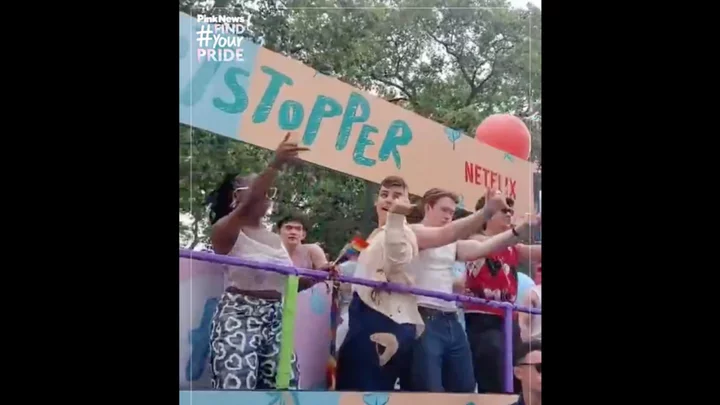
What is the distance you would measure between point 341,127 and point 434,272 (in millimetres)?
456

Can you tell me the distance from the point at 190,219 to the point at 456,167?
2.34 ft

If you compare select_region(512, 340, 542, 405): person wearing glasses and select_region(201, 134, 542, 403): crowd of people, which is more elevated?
select_region(201, 134, 542, 403): crowd of people

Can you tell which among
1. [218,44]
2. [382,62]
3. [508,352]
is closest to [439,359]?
[508,352]

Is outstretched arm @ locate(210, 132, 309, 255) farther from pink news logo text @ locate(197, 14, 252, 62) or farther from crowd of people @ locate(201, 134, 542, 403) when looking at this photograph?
pink news logo text @ locate(197, 14, 252, 62)

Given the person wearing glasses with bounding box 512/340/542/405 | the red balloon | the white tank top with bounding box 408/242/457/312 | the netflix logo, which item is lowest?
the person wearing glasses with bounding box 512/340/542/405

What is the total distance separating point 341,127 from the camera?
2.33 metres

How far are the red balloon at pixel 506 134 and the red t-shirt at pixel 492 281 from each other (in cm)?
28

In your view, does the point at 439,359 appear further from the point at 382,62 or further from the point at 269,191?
the point at 382,62

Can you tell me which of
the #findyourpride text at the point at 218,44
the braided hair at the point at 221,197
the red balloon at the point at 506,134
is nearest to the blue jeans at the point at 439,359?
the red balloon at the point at 506,134

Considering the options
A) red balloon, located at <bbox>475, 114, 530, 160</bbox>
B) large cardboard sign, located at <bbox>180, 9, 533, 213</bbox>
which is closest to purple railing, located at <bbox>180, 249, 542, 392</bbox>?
large cardboard sign, located at <bbox>180, 9, 533, 213</bbox>

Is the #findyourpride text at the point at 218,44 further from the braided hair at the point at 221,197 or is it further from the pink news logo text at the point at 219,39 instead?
the braided hair at the point at 221,197

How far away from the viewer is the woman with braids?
90.9 inches

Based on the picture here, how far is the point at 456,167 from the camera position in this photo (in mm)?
2328
